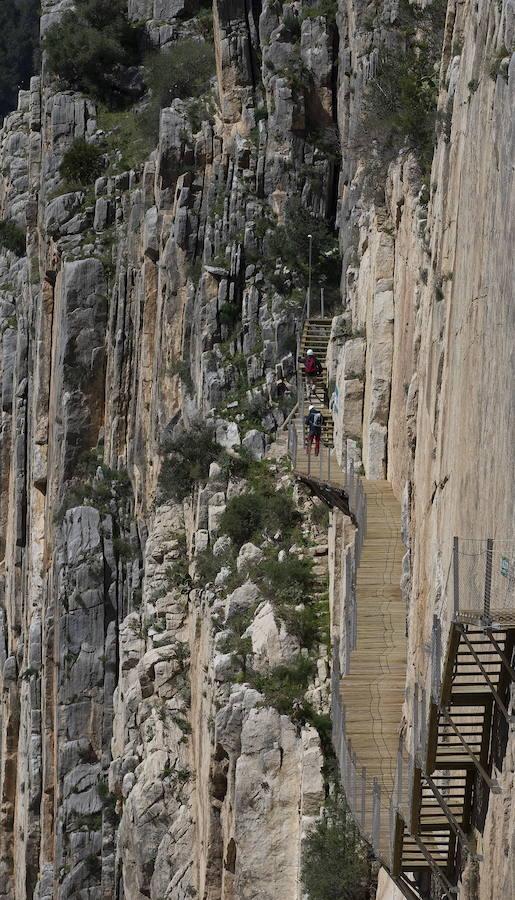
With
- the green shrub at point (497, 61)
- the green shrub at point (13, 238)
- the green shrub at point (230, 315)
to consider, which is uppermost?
the green shrub at point (13, 238)

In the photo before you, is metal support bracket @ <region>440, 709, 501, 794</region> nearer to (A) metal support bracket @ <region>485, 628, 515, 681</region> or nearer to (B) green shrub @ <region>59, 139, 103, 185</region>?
(A) metal support bracket @ <region>485, 628, 515, 681</region>

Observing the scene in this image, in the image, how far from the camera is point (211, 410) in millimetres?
37094

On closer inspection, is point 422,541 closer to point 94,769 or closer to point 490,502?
point 490,502

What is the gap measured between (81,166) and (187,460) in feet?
56.9

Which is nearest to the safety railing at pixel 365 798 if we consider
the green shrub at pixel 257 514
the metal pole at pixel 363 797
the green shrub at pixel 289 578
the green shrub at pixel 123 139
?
the metal pole at pixel 363 797

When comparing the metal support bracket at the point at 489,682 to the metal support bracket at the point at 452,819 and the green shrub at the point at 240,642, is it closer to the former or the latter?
the metal support bracket at the point at 452,819

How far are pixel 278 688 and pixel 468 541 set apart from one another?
40.7 ft

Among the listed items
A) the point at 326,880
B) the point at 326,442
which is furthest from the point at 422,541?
the point at 326,442

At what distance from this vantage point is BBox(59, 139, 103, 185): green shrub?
51156mm

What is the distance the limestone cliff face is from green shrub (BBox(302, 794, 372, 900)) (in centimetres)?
73

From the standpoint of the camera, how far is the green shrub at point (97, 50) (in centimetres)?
5409

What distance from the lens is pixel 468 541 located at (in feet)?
52.2

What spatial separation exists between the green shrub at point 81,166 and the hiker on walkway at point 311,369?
1926cm

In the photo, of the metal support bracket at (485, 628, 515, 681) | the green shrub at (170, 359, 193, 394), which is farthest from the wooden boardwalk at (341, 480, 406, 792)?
the green shrub at (170, 359, 193, 394)
